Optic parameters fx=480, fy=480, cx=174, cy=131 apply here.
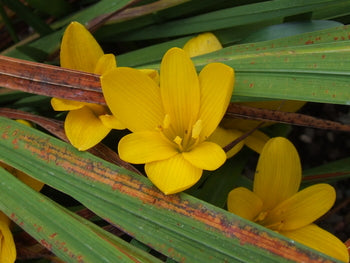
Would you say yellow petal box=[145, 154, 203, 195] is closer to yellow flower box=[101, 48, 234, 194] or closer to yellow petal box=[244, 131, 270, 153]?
yellow flower box=[101, 48, 234, 194]

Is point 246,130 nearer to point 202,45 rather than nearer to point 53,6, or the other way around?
point 202,45

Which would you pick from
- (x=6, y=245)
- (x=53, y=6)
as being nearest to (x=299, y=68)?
(x=6, y=245)

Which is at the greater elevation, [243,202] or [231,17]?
[231,17]

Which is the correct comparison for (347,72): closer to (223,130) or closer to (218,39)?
(223,130)

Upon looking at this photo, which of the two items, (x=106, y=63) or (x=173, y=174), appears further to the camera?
(x=106, y=63)

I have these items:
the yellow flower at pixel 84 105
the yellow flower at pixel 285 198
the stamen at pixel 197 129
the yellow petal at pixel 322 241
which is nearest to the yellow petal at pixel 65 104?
the yellow flower at pixel 84 105

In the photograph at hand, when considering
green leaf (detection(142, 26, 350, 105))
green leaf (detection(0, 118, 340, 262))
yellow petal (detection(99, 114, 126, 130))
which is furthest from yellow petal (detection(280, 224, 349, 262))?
yellow petal (detection(99, 114, 126, 130))
